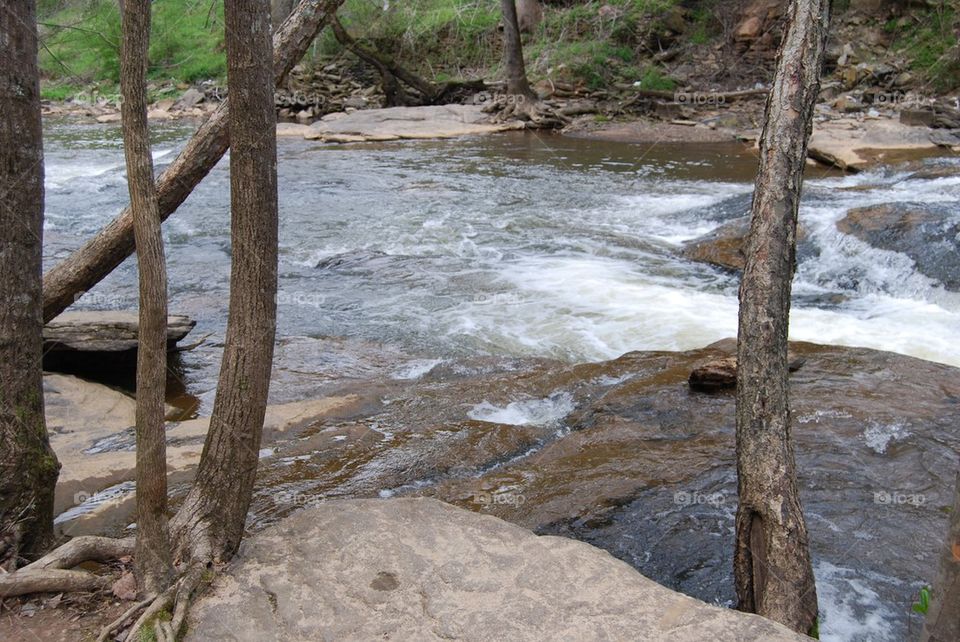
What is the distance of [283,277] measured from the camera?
9.17 meters

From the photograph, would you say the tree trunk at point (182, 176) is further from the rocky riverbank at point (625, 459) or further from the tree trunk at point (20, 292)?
the tree trunk at point (20, 292)

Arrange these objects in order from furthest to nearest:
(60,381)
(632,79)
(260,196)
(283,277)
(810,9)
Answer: (632,79) → (283,277) → (60,381) → (810,9) → (260,196)

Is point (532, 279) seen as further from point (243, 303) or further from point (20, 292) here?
point (20, 292)

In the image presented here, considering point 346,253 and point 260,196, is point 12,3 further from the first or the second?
point 346,253

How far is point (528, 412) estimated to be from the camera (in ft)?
18.0

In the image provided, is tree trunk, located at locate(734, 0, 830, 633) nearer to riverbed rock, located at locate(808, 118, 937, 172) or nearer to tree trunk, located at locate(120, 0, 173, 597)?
tree trunk, located at locate(120, 0, 173, 597)

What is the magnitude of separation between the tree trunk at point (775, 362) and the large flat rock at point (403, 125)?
1586 cm

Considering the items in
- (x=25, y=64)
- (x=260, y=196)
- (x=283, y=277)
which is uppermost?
(x=25, y=64)

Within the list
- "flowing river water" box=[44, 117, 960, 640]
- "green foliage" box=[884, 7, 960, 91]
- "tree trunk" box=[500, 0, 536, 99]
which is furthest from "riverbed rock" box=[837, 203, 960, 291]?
"tree trunk" box=[500, 0, 536, 99]

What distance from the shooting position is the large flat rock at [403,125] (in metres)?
18.8

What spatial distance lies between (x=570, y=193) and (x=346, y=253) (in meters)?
4.32

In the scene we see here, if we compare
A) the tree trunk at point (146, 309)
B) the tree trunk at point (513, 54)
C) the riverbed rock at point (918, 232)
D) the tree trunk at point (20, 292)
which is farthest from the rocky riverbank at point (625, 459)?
the tree trunk at point (513, 54)

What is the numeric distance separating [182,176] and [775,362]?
10.3 feet

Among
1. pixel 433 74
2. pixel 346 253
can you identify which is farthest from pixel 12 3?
pixel 433 74
